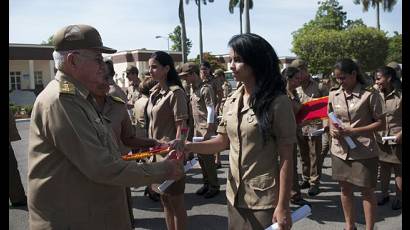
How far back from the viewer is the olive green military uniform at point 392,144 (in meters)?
5.64

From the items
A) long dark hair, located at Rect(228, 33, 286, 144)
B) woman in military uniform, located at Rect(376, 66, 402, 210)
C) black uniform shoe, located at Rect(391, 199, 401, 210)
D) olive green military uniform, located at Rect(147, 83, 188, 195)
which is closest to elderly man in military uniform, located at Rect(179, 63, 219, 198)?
olive green military uniform, located at Rect(147, 83, 188, 195)

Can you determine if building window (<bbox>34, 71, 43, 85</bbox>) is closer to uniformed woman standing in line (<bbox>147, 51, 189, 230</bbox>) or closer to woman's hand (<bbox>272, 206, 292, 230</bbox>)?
uniformed woman standing in line (<bbox>147, 51, 189, 230</bbox>)

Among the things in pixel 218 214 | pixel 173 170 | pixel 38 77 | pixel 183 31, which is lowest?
pixel 218 214

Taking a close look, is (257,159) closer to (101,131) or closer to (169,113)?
(101,131)

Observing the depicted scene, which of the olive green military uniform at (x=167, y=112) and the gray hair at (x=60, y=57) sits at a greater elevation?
the gray hair at (x=60, y=57)

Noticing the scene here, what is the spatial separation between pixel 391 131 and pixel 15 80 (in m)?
43.6

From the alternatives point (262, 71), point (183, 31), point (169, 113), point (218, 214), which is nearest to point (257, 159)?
point (262, 71)

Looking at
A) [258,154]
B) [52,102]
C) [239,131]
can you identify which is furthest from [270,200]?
[52,102]

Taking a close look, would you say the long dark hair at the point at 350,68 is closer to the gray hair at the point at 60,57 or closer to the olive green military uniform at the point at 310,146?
the olive green military uniform at the point at 310,146

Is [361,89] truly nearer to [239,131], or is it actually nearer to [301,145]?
[239,131]

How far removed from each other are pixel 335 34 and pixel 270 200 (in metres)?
38.5

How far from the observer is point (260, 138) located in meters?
2.67

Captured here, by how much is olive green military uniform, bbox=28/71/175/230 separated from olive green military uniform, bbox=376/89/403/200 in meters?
4.49

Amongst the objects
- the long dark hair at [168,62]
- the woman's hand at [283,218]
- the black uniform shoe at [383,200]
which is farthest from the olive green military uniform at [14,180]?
the black uniform shoe at [383,200]
